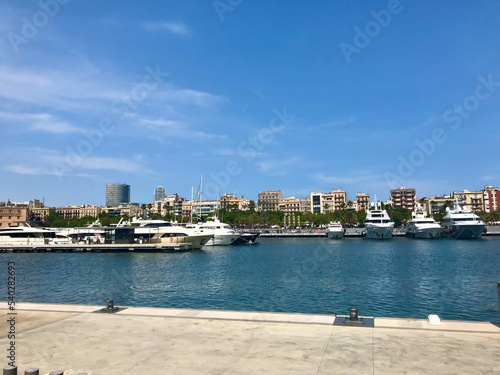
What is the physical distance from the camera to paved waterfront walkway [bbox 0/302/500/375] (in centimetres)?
984

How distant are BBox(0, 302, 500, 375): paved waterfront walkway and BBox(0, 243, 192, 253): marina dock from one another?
61364mm

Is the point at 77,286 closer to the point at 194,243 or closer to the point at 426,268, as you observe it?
the point at 426,268

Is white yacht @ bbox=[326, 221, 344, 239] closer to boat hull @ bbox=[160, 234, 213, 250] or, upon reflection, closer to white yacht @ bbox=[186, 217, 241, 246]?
white yacht @ bbox=[186, 217, 241, 246]

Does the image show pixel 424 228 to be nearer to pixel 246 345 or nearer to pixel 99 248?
pixel 99 248

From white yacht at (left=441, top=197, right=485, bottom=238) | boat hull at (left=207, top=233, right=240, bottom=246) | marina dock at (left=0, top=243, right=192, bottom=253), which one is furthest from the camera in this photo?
white yacht at (left=441, top=197, right=485, bottom=238)

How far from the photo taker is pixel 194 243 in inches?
3243

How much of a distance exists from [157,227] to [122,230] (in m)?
7.66

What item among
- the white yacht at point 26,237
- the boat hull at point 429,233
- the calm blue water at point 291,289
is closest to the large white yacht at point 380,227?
the boat hull at point 429,233

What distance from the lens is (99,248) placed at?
3179 inches

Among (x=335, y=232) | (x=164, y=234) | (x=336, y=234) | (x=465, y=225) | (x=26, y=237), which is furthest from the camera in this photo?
(x=336, y=234)

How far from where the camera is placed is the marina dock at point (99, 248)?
76.2 metres

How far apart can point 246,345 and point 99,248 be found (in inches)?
2980

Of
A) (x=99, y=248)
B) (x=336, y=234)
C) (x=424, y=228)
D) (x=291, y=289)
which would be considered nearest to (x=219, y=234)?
(x=99, y=248)

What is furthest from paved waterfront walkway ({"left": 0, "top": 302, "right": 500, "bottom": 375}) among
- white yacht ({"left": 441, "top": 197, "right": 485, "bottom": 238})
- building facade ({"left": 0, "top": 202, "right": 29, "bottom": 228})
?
building facade ({"left": 0, "top": 202, "right": 29, "bottom": 228})
